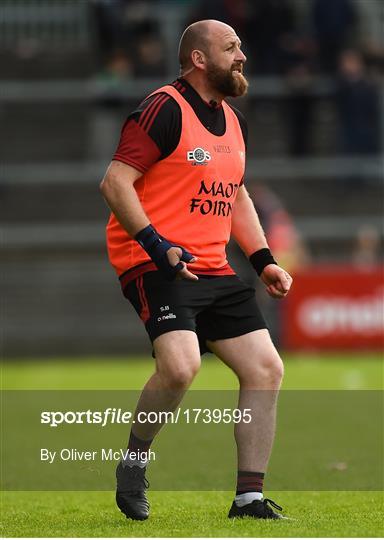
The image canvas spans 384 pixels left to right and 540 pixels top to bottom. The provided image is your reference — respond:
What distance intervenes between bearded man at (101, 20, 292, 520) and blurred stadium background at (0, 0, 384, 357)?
42.8 ft

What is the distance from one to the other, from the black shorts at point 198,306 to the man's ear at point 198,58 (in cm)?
103

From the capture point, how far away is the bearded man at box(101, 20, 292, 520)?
6551 mm

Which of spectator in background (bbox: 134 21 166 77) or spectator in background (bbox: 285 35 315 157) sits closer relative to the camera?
spectator in background (bbox: 285 35 315 157)

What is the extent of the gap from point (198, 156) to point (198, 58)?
51cm

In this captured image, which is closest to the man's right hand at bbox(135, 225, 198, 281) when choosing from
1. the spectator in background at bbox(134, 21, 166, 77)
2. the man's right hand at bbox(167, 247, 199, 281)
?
the man's right hand at bbox(167, 247, 199, 281)

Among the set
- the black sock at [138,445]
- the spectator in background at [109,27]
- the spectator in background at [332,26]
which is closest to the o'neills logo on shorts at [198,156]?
the black sock at [138,445]

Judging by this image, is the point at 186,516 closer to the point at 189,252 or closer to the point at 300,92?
the point at 189,252

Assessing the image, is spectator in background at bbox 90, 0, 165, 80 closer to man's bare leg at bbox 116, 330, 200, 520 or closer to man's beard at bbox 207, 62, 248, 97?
man's beard at bbox 207, 62, 248, 97

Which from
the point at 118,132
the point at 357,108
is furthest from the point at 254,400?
the point at 118,132

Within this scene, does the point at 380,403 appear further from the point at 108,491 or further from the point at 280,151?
the point at 280,151

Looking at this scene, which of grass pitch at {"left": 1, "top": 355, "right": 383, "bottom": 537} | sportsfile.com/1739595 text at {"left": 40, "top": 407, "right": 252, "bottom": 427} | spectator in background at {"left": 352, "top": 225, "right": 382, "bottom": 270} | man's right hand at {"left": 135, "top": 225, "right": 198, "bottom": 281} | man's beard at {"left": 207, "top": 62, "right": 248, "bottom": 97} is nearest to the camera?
grass pitch at {"left": 1, "top": 355, "right": 383, "bottom": 537}

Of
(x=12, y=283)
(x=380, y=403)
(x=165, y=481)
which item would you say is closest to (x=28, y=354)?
(x=12, y=283)

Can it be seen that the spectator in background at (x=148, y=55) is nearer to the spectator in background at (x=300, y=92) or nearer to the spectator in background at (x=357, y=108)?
the spectator in background at (x=300, y=92)

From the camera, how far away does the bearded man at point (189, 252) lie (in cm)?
655
